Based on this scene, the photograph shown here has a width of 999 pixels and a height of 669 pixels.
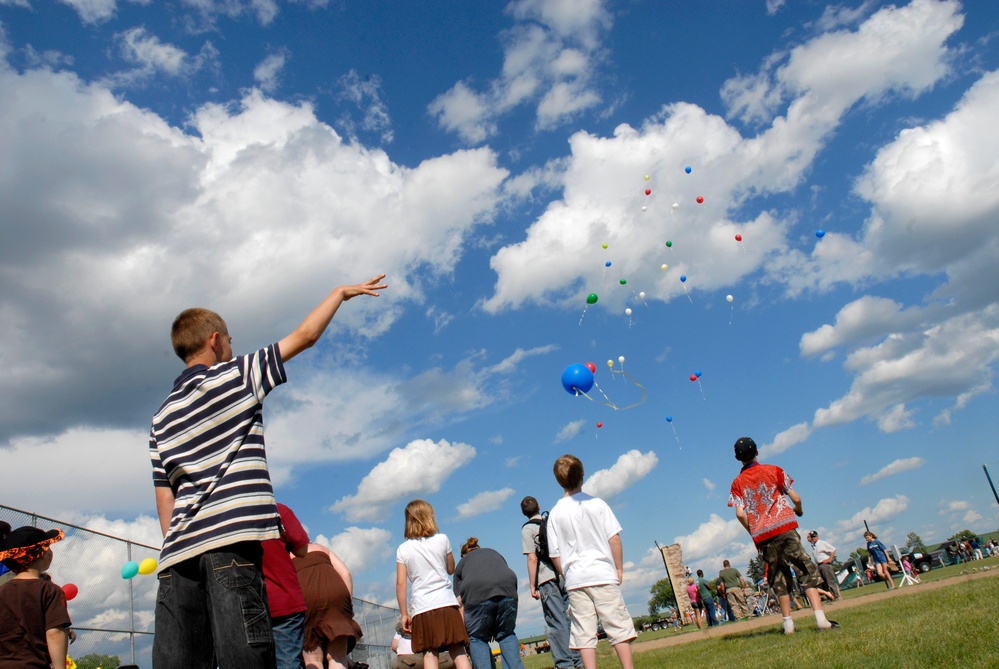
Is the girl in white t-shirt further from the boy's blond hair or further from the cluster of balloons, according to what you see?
the cluster of balloons

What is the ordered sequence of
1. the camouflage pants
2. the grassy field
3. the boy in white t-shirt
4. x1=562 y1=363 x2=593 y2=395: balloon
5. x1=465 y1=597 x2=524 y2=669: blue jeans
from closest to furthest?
the grassy field → the boy in white t-shirt → x1=465 y1=597 x2=524 y2=669: blue jeans → the camouflage pants → x1=562 y1=363 x2=593 y2=395: balloon

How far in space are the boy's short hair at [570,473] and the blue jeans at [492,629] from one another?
1554 mm

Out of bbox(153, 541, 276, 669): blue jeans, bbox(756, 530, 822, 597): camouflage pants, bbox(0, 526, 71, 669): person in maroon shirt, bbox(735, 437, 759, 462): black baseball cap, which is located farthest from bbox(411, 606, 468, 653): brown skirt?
bbox(153, 541, 276, 669): blue jeans

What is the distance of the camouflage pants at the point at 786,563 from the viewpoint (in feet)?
21.3

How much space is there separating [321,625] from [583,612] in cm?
197

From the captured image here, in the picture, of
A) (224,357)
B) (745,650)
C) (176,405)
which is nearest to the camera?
(176,405)

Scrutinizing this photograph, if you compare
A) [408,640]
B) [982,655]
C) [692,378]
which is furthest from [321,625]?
[692,378]

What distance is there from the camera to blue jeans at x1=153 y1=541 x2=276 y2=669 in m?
2.12

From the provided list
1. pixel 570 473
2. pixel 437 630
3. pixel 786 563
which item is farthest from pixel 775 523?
pixel 437 630

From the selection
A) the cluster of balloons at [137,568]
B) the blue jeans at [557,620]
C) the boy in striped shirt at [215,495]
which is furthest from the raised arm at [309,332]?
the cluster of balloons at [137,568]

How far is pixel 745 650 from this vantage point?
6.12m

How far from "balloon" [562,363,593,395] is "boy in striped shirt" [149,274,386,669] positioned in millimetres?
6232

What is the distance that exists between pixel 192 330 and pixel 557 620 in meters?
5.26

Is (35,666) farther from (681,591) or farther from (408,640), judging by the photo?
(681,591)
